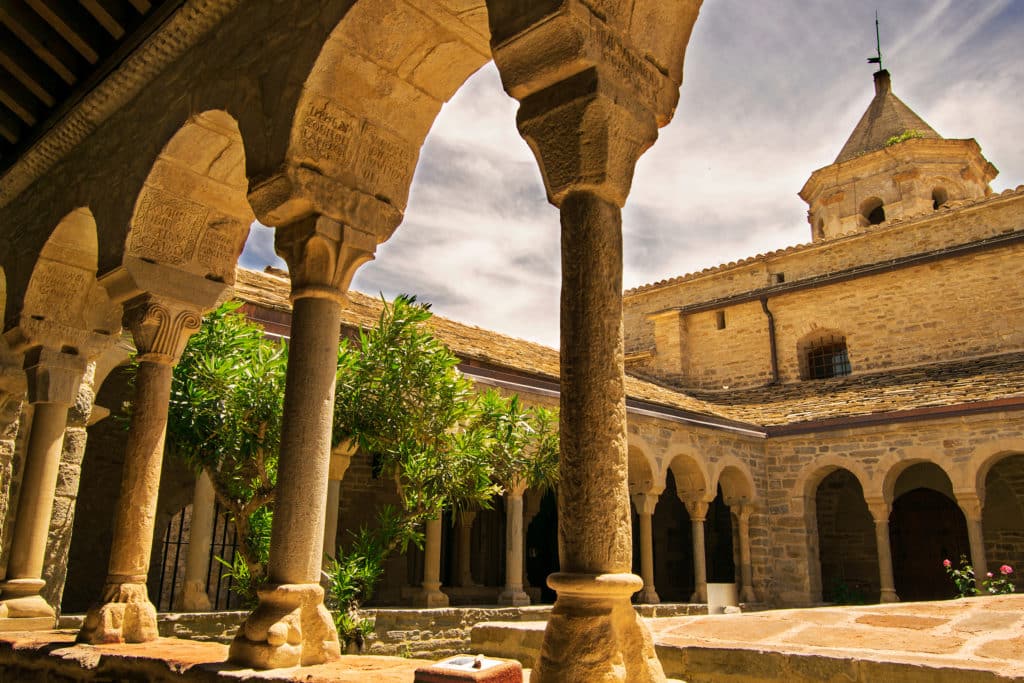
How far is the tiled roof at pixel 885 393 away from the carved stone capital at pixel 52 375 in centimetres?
1131

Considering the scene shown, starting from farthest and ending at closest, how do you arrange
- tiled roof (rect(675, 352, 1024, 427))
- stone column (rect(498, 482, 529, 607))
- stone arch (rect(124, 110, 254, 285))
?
1. tiled roof (rect(675, 352, 1024, 427))
2. stone column (rect(498, 482, 529, 607))
3. stone arch (rect(124, 110, 254, 285))

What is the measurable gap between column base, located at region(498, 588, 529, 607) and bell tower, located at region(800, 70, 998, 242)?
39.1ft

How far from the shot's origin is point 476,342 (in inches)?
483

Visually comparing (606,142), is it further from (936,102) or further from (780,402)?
(936,102)

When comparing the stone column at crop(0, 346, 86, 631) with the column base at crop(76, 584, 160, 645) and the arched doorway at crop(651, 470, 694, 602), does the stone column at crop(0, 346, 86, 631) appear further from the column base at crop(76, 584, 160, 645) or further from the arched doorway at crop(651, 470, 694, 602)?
the arched doorway at crop(651, 470, 694, 602)

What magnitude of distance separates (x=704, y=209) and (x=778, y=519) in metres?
7.02

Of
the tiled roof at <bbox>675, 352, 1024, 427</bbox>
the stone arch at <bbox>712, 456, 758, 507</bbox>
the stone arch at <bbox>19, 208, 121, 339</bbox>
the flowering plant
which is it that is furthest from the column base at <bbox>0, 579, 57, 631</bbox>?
the tiled roof at <bbox>675, 352, 1024, 427</bbox>

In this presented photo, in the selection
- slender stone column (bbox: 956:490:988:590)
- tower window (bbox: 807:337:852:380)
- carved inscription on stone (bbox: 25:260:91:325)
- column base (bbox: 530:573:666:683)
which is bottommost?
column base (bbox: 530:573:666:683)

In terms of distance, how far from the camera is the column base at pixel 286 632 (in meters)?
3.12

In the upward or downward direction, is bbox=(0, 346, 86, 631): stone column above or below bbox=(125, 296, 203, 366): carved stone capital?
below

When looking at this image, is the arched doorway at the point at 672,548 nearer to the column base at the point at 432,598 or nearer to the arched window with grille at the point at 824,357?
the arched window with grille at the point at 824,357

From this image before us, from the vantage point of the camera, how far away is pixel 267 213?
375 cm

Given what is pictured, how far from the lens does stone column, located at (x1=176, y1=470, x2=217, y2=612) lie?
8117 mm

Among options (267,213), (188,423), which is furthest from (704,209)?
(267,213)
